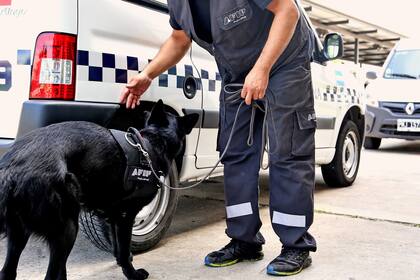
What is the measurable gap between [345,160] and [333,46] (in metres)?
1.34

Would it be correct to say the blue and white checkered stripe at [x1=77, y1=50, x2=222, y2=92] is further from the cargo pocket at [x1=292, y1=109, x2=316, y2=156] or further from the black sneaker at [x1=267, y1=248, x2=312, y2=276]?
the black sneaker at [x1=267, y1=248, x2=312, y2=276]

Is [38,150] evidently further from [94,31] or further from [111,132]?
[94,31]

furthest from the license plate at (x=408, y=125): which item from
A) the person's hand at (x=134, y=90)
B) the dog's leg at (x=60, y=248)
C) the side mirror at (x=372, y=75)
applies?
the dog's leg at (x=60, y=248)

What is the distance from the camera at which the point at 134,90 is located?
268 cm

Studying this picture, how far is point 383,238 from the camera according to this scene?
3.43 metres

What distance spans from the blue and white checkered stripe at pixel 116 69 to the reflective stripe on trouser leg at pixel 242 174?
14.8 inches

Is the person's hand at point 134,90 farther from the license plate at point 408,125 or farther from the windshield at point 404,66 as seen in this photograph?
the windshield at point 404,66

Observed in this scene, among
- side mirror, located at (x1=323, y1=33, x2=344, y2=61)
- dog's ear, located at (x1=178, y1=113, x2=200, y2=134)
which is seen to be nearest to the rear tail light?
dog's ear, located at (x1=178, y1=113, x2=200, y2=134)

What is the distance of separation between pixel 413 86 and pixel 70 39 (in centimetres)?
725

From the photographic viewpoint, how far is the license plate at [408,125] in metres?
8.23

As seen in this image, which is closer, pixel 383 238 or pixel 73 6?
pixel 73 6

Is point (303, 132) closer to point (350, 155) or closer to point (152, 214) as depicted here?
point (152, 214)

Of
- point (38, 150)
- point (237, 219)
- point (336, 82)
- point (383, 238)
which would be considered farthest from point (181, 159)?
point (336, 82)

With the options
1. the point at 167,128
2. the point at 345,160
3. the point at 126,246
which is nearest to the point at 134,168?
the point at 167,128
